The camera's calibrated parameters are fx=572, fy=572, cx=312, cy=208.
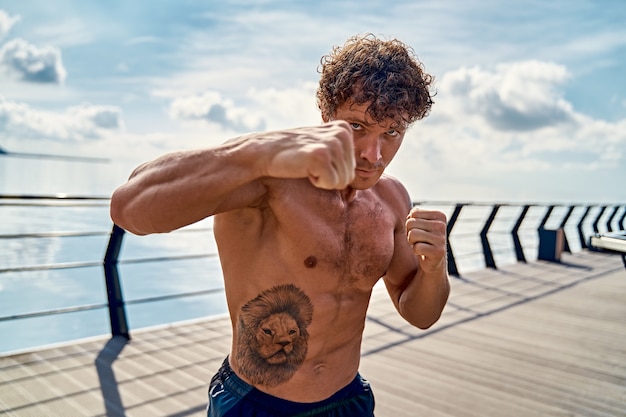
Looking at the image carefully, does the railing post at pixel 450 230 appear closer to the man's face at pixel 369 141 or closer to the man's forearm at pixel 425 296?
the man's forearm at pixel 425 296

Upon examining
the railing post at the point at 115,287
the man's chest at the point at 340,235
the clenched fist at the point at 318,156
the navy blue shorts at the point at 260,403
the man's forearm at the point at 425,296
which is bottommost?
the railing post at the point at 115,287

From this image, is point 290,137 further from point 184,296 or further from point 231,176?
point 184,296

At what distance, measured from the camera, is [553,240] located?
9.28 metres

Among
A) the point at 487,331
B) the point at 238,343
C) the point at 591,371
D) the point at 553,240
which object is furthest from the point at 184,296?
the point at 553,240

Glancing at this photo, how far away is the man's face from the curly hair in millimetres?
15

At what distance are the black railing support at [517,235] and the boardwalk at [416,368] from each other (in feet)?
11.1

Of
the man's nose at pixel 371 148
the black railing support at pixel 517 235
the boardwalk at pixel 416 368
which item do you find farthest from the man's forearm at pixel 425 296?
the black railing support at pixel 517 235

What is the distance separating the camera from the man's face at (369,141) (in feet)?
3.90

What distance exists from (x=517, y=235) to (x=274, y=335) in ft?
27.7

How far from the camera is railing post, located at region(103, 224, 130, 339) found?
413cm

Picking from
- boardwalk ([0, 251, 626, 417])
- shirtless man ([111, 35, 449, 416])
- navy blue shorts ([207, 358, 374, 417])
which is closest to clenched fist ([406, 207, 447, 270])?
shirtless man ([111, 35, 449, 416])

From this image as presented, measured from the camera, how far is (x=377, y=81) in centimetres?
127

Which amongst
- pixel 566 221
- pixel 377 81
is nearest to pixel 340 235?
pixel 377 81

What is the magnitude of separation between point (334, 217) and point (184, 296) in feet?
11.4
